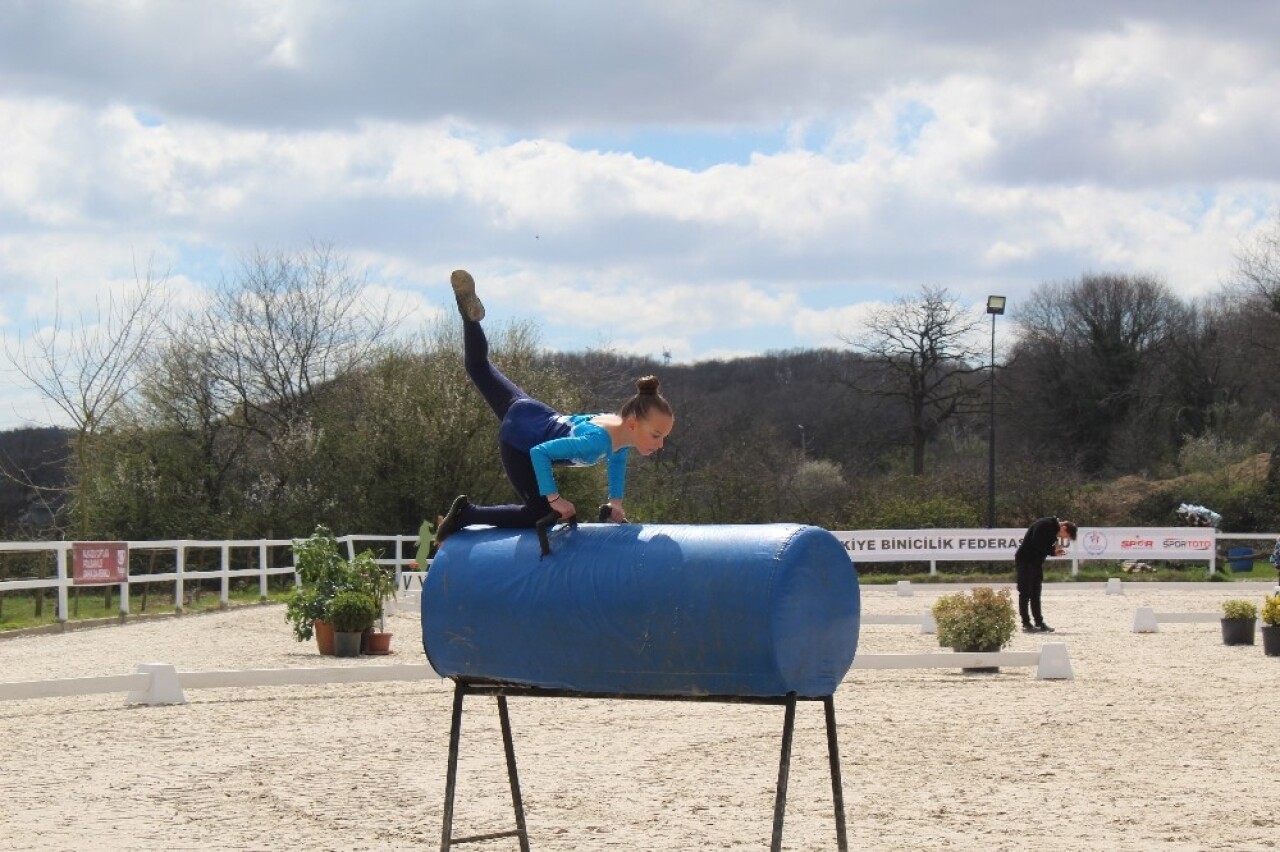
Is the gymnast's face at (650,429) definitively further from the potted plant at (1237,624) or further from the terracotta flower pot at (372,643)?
the potted plant at (1237,624)

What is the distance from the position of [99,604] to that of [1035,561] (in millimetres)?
18513

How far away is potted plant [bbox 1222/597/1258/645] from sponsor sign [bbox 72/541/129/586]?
1526 centimetres

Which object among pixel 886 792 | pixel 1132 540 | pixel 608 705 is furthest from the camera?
pixel 1132 540

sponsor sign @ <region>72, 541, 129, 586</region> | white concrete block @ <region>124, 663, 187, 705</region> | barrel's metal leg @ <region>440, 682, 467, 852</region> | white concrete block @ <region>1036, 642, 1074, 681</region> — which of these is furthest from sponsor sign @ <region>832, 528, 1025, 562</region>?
barrel's metal leg @ <region>440, 682, 467, 852</region>

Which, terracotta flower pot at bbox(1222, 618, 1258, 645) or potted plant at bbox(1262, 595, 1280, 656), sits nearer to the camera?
potted plant at bbox(1262, 595, 1280, 656)

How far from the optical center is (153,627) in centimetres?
2242

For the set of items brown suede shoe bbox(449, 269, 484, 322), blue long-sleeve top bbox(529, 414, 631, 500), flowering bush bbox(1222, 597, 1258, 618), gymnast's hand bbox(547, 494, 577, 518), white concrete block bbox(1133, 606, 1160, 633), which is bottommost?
white concrete block bbox(1133, 606, 1160, 633)

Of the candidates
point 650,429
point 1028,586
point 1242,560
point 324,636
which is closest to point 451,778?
point 650,429

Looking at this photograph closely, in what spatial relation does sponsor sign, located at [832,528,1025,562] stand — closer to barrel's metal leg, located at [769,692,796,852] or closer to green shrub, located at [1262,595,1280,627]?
green shrub, located at [1262,595,1280,627]

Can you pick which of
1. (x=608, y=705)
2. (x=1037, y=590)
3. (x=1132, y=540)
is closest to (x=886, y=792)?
(x=608, y=705)

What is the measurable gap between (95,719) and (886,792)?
6.44 m

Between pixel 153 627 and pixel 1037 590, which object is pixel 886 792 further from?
pixel 153 627

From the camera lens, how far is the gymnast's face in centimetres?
659

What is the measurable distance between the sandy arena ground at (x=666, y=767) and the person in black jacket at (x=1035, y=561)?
5.22 m
